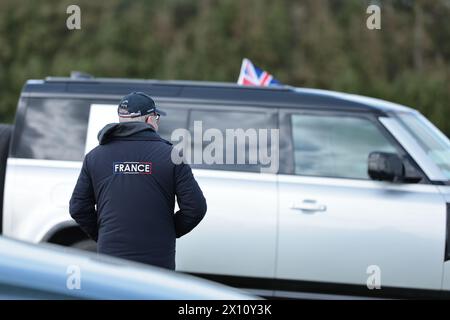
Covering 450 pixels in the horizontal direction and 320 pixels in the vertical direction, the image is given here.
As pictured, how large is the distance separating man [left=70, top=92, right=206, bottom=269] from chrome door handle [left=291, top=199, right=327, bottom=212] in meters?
1.61

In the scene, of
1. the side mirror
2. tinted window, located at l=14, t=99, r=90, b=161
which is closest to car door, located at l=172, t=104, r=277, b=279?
the side mirror

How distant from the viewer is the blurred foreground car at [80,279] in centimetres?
216

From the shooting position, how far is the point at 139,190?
4.06 m

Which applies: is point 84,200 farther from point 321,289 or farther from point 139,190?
point 321,289

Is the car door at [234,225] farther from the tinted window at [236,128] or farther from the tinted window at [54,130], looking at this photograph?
the tinted window at [54,130]

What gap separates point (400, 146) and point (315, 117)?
66cm

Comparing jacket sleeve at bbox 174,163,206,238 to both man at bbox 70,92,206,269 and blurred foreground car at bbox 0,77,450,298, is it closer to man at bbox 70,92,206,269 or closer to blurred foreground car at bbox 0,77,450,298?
man at bbox 70,92,206,269

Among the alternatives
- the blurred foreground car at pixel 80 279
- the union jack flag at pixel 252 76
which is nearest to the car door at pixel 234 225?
the union jack flag at pixel 252 76

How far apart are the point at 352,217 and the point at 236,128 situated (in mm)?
1071

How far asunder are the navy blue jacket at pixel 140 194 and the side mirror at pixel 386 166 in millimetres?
1733

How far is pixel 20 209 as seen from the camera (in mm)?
5918
